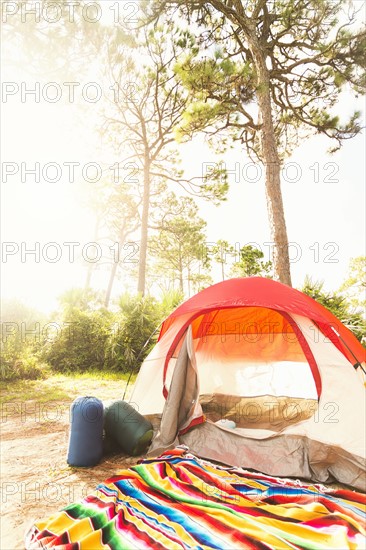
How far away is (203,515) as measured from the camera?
1956 millimetres

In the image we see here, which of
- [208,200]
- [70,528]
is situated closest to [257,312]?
[70,528]

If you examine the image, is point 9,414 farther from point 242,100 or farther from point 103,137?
point 103,137

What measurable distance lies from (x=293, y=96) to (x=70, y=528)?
7.52 m

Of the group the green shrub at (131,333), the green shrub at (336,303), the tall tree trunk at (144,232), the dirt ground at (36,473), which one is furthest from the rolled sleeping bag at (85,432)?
the tall tree trunk at (144,232)

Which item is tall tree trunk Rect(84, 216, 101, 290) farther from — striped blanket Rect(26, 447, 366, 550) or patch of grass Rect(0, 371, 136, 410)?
striped blanket Rect(26, 447, 366, 550)

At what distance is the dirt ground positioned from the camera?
2182mm

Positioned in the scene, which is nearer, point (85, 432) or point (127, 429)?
point (85, 432)

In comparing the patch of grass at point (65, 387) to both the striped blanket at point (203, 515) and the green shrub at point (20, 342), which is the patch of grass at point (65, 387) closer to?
the green shrub at point (20, 342)

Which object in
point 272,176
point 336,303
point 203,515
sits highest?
point 272,176

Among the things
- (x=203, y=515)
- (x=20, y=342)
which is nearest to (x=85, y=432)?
(x=203, y=515)

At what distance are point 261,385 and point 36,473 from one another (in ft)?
7.68

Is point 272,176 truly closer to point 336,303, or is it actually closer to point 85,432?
point 336,303

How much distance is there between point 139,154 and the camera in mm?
11719

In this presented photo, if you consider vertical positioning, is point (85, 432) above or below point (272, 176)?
below
